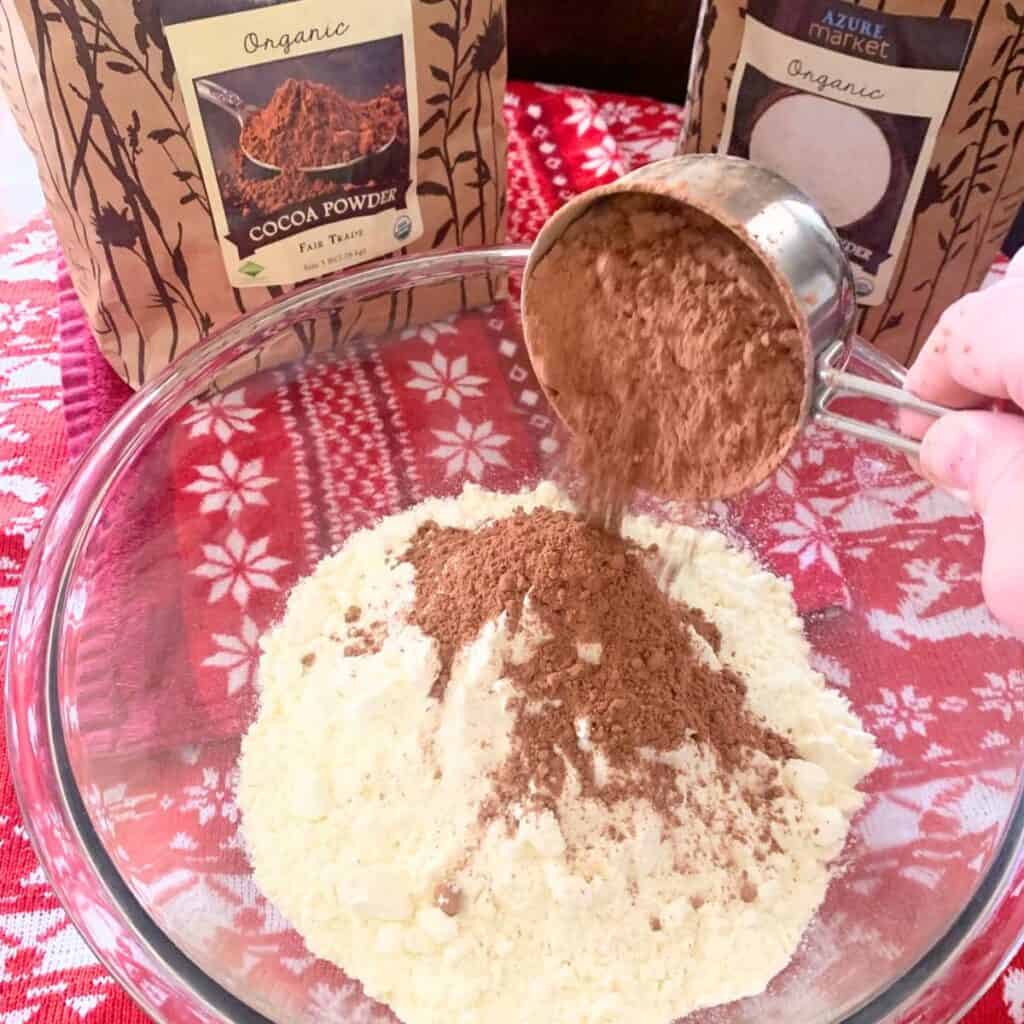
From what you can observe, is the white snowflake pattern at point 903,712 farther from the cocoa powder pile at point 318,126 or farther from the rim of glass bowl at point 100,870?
the cocoa powder pile at point 318,126

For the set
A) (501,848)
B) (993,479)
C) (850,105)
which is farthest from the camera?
(850,105)

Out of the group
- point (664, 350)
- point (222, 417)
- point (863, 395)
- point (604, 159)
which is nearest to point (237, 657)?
point (222, 417)

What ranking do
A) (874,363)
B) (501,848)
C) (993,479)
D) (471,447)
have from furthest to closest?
(471,447)
(874,363)
(501,848)
(993,479)

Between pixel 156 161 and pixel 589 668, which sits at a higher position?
pixel 156 161

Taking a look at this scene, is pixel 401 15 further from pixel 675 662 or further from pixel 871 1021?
pixel 871 1021

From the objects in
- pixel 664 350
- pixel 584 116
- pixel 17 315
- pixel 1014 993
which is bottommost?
pixel 1014 993

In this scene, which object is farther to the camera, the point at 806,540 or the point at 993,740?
the point at 806,540

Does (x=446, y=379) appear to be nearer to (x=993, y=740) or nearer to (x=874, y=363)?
(x=874, y=363)
